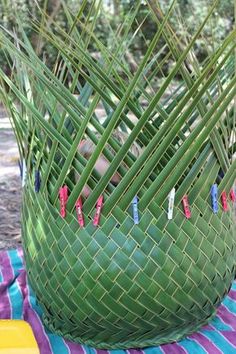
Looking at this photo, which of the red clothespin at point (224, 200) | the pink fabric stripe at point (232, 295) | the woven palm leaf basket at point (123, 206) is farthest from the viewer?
the pink fabric stripe at point (232, 295)

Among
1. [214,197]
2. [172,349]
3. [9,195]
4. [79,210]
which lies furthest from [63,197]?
[9,195]

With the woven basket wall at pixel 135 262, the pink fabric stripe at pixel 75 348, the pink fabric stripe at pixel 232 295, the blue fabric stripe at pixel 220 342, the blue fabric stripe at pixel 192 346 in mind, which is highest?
the woven basket wall at pixel 135 262

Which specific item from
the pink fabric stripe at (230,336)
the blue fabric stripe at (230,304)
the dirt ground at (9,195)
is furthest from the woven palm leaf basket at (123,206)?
the dirt ground at (9,195)

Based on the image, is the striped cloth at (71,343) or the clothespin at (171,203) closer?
the clothespin at (171,203)

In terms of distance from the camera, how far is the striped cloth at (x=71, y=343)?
1.10 m

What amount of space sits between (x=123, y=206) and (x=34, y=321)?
1.33ft

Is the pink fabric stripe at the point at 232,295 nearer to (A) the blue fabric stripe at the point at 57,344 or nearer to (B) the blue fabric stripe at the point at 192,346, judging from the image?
(B) the blue fabric stripe at the point at 192,346

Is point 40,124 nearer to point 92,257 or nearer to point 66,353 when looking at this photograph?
point 92,257

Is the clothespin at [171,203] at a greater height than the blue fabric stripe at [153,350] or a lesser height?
greater

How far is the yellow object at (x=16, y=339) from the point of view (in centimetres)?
95

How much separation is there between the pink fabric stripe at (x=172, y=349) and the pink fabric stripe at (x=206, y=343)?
1.9 inches

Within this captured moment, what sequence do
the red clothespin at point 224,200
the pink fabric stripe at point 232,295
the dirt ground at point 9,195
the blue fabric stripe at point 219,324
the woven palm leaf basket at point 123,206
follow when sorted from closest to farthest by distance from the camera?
the woven palm leaf basket at point 123,206, the red clothespin at point 224,200, the blue fabric stripe at point 219,324, the pink fabric stripe at point 232,295, the dirt ground at point 9,195

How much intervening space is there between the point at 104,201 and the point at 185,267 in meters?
0.19

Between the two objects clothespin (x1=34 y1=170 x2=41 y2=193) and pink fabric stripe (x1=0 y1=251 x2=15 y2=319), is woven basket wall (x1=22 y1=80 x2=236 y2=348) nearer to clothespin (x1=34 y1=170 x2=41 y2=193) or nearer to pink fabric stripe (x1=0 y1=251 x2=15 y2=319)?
clothespin (x1=34 y1=170 x2=41 y2=193)
